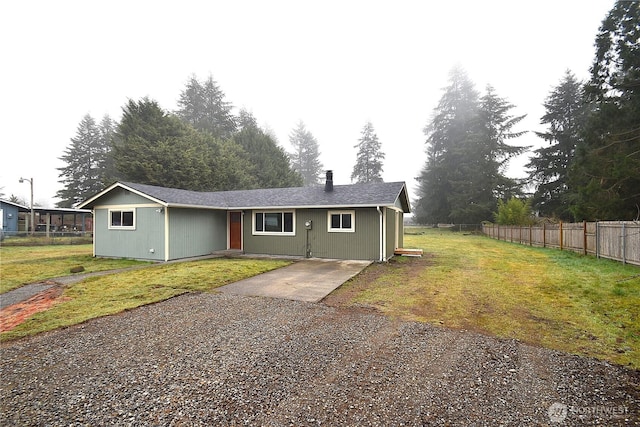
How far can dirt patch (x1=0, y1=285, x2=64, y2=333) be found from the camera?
4.88m

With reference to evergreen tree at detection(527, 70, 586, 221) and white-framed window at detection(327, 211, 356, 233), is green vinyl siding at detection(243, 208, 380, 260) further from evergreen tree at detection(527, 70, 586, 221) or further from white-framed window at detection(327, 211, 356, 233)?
evergreen tree at detection(527, 70, 586, 221)

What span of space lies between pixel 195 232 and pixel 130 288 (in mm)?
5926

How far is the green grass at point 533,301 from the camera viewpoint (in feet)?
13.1

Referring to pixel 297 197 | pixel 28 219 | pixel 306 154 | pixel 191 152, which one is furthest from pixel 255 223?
pixel 306 154

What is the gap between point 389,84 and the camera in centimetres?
5819

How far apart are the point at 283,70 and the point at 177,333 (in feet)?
195

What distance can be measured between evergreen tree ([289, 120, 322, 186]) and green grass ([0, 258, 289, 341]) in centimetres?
4556

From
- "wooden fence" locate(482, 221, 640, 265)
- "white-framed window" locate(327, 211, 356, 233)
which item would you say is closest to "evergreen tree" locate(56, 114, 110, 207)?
"white-framed window" locate(327, 211, 356, 233)

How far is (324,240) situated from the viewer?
1226 cm

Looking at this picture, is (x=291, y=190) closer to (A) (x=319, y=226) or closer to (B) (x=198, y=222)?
(A) (x=319, y=226)

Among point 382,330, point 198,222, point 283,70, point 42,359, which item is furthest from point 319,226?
point 283,70

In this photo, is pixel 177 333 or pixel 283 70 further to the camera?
pixel 283 70

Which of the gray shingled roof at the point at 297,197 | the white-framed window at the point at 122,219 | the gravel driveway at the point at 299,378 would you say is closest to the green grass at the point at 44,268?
the white-framed window at the point at 122,219

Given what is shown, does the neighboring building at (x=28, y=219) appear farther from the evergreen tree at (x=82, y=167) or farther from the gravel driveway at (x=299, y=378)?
the gravel driveway at (x=299, y=378)
